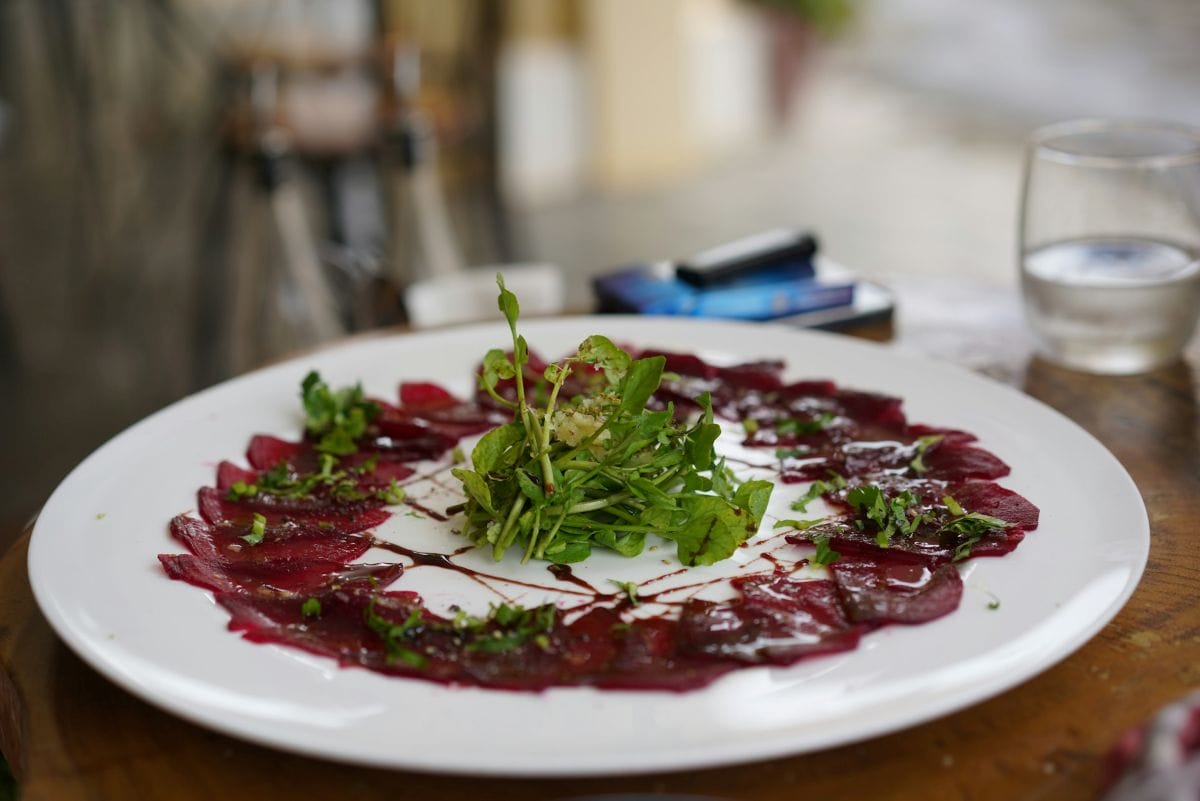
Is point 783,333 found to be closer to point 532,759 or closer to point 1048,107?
A: point 532,759

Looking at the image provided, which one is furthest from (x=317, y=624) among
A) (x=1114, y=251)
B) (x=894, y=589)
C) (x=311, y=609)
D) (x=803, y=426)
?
(x=1114, y=251)

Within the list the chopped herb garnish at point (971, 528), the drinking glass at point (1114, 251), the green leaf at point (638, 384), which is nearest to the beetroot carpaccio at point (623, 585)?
the chopped herb garnish at point (971, 528)

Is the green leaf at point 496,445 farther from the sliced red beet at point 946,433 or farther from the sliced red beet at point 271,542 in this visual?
the sliced red beet at point 946,433

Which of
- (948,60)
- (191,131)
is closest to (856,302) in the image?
(191,131)

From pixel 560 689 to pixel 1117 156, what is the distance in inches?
39.7

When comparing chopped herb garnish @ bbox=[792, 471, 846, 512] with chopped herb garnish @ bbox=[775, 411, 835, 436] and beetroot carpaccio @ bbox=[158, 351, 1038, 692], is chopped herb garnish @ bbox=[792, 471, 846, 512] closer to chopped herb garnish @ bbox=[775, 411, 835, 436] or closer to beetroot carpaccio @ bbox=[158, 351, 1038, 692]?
beetroot carpaccio @ bbox=[158, 351, 1038, 692]

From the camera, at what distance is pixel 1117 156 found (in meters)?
1.39

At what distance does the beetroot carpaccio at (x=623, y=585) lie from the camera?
77 cm

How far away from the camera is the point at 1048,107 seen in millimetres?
5383

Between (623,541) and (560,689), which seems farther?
(623,541)

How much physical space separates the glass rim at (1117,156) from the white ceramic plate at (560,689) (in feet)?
1.02

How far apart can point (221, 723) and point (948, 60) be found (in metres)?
6.39

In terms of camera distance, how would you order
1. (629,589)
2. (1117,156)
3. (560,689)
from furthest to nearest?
(1117,156) → (629,589) → (560,689)

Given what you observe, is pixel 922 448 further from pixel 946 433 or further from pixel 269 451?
pixel 269 451
